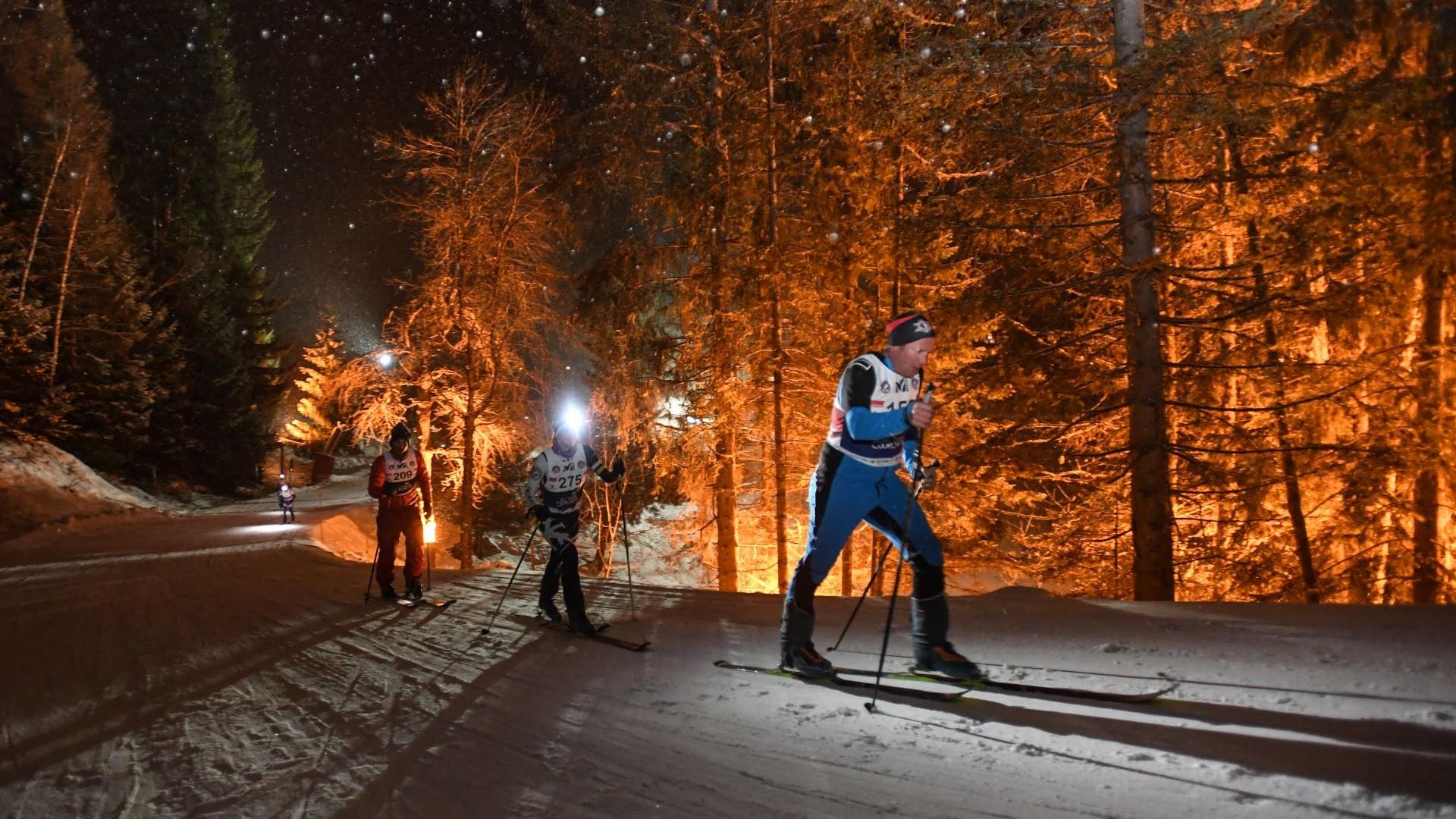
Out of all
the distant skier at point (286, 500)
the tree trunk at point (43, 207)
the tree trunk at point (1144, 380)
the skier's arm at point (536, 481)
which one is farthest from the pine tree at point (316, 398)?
the tree trunk at point (1144, 380)

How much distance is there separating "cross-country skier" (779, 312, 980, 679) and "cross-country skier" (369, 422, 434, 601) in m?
6.94

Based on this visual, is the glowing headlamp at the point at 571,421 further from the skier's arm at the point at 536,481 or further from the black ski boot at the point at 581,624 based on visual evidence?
the black ski boot at the point at 581,624

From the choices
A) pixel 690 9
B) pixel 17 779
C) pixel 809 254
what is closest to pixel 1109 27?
pixel 809 254

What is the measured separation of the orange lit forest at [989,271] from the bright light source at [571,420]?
166 inches

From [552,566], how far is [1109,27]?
10.1 meters

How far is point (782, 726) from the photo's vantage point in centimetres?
449

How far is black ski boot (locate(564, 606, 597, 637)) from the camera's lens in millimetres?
7574

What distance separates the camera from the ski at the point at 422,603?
386 inches

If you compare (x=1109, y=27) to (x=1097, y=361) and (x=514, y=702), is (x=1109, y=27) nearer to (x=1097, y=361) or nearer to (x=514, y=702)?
(x=1097, y=361)

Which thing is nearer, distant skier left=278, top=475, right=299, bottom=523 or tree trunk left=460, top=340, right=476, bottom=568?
tree trunk left=460, top=340, right=476, bottom=568

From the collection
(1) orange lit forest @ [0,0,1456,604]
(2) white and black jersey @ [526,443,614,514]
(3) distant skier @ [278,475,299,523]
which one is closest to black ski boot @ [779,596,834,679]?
(2) white and black jersey @ [526,443,614,514]

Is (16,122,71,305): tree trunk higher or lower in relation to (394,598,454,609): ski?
higher

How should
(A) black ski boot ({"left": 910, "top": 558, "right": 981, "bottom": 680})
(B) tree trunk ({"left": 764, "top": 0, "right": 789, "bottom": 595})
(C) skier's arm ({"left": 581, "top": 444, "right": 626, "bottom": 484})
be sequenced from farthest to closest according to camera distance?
(B) tree trunk ({"left": 764, "top": 0, "right": 789, "bottom": 595}) → (C) skier's arm ({"left": 581, "top": 444, "right": 626, "bottom": 484}) → (A) black ski boot ({"left": 910, "top": 558, "right": 981, "bottom": 680})

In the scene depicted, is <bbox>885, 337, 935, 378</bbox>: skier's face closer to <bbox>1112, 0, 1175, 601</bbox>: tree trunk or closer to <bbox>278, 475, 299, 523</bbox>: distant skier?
<bbox>1112, 0, 1175, 601</bbox>: tree trunk
